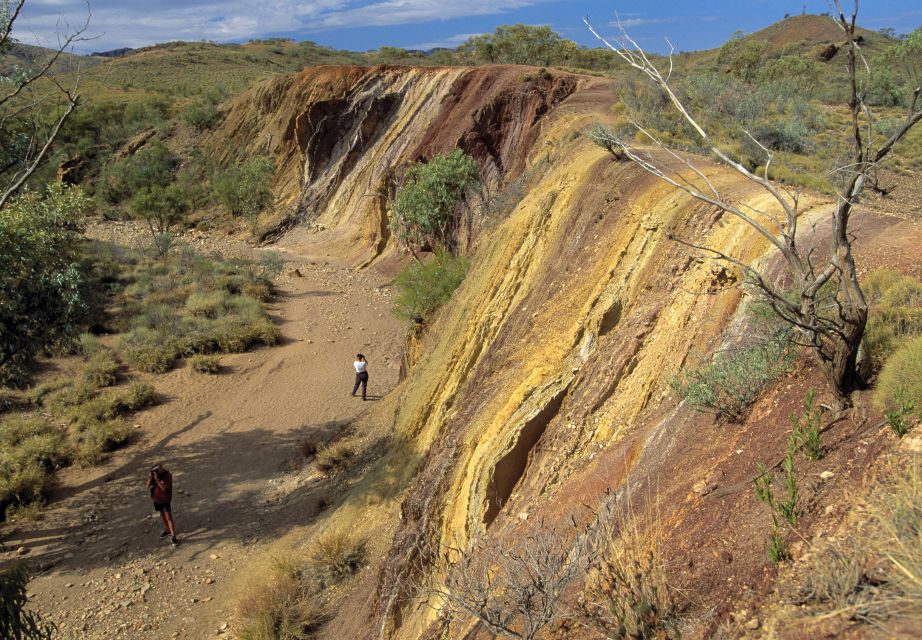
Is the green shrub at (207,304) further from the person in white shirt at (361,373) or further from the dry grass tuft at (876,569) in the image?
the dry grass tuft at (876,569)

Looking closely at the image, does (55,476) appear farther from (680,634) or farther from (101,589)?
(680,634)

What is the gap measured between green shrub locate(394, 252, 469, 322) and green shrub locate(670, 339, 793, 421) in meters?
9.33

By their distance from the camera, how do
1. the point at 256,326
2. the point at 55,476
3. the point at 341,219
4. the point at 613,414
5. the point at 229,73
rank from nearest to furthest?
the point at 613,414 < the point at 55,476 < the point at 256,326 < the point at 341,219 < the point at 229,73

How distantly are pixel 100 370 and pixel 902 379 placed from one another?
54.2 feet

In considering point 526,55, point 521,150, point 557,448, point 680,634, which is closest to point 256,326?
point 521,150

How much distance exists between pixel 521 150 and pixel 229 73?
182ft

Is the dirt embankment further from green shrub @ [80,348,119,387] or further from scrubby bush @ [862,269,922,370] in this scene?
green shrub @ [80,348,119,387]

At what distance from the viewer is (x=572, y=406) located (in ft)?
21.6

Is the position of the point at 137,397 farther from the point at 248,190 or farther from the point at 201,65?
the point at 201,65

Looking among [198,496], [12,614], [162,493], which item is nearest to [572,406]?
[12,614]

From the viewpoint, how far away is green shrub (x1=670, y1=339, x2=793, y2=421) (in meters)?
4.58

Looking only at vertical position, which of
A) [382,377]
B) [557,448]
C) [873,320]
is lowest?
[382,377]

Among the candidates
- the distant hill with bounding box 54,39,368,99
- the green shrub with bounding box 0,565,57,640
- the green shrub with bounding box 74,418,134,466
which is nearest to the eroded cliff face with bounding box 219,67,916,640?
the green shrub with bounding box 0,565,57,640

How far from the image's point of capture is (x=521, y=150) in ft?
74.2
